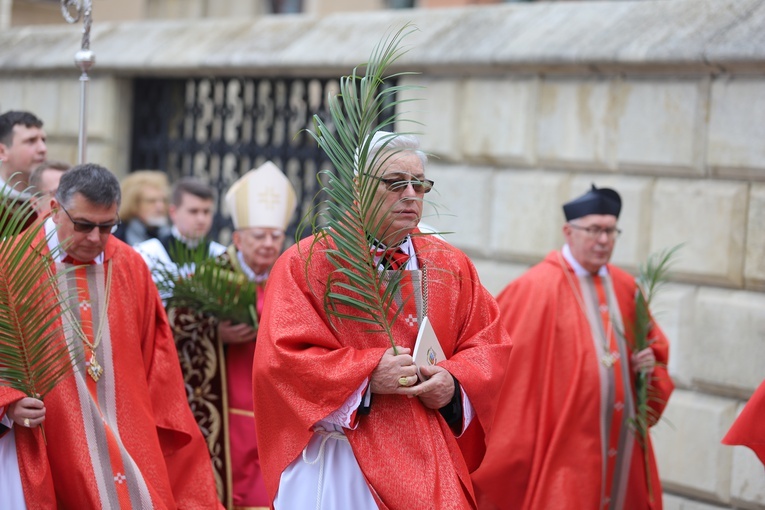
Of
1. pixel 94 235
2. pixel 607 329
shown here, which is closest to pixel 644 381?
pixel 607 329

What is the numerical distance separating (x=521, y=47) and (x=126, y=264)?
11.6ft

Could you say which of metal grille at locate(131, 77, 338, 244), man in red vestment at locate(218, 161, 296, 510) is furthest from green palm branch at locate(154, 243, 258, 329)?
metal grille at locate(131, 77, 338, 244)

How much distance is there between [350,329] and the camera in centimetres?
472

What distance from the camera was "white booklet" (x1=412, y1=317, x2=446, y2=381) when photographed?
4578 mm

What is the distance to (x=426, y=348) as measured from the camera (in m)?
4.63

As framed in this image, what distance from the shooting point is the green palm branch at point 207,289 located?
21.4ft

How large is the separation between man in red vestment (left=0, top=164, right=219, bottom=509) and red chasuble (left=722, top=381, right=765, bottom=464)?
233cm

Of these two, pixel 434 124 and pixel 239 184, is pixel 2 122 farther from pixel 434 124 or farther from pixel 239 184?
pixel 434 124

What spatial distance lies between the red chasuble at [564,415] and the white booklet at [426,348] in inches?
75.4

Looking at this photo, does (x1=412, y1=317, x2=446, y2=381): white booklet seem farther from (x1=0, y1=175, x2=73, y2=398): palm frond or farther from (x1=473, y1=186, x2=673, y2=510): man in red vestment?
(x1=473, y1=186, x2=673, y2=510): man in red vestment

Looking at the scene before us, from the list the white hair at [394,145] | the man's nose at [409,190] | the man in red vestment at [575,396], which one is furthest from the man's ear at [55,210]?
the man in red vestment at [575,396]

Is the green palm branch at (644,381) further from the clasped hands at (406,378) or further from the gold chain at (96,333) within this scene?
the gold chain at (96,333)

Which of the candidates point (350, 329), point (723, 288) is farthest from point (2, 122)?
point (723, 288)

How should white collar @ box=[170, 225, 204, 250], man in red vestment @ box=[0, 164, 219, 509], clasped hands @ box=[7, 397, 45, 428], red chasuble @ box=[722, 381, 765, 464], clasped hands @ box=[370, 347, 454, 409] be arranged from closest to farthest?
clasped hands @ box=[370, 347, 454, 409]
clasped hands @ box=[7, 397, 45, 428]
man in red vestment @ box=[0, 164, 219, 509]
red chasuble @ box=[722, 381, 765, 464]
white collar @ box=[170, 225, 204, 250]
